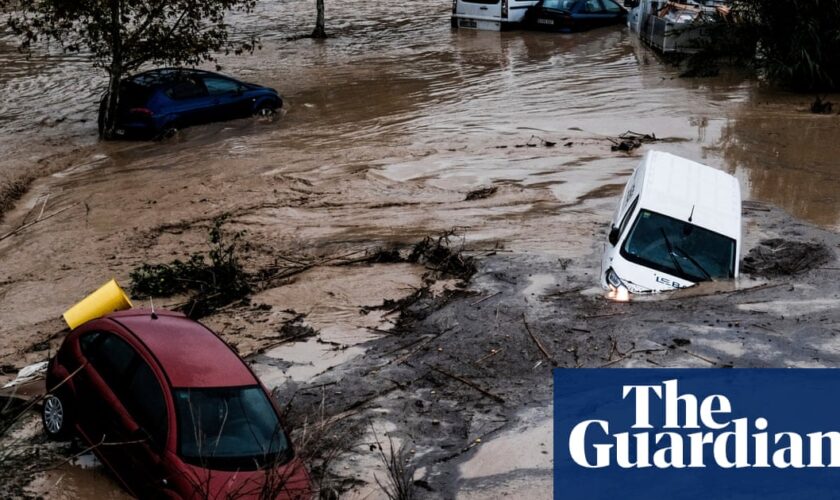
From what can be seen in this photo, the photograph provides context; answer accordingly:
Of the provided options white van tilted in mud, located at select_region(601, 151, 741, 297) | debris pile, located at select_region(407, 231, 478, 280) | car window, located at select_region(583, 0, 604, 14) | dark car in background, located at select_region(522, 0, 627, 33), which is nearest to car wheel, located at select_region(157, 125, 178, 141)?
debris pile, located at select_region(407, 231, 478, 280)

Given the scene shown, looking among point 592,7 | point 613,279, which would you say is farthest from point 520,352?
point 592,7

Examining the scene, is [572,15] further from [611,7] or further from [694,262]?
[694,262]

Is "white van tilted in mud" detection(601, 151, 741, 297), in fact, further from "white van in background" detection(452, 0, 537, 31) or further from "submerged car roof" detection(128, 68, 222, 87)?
"white van in background" detection(452, 0, 537, 31)

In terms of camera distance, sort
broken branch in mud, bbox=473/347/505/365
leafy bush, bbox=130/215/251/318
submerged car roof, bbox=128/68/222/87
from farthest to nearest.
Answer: submerged car roof, bbox=128/68/222/87 → leafy bush, bbox=130/215/251/318 → broken branch in mud, bbox=473/347/505/365

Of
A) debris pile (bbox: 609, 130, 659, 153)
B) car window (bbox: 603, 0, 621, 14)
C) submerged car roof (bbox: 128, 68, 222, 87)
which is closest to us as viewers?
debris pile (bbox: 609, 130, 659, 153)

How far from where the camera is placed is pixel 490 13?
3122 centimetres

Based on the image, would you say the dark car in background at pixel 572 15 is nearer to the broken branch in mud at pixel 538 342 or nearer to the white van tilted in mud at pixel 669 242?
the white van tilted in mud at pixel 669 242

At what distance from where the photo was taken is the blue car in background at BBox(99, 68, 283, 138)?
19641 mm

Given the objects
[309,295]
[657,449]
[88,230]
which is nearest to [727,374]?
[657,449]

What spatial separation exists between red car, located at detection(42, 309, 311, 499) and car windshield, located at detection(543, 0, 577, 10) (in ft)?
78.8

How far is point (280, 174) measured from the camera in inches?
687

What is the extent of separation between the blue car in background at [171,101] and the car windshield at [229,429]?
12.5 meters

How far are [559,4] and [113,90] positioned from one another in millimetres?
15570

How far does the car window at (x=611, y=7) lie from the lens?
3169 cm
